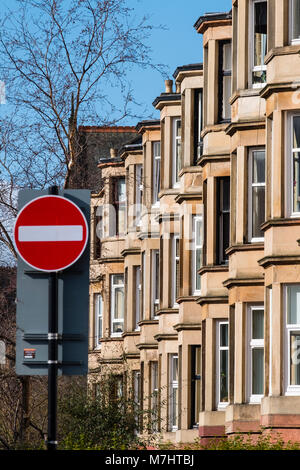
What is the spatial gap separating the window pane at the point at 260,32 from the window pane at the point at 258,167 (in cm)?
196

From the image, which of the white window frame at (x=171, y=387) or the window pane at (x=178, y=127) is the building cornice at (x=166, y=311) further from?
the window pane at (x=178, y=127)

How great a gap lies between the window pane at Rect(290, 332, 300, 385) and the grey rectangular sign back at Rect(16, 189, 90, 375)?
15690mm

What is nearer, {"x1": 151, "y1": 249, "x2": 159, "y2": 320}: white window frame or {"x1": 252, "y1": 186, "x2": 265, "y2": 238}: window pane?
{"x1": 252, "y1": 186, "x2": 265, "y2": 238}: window pane

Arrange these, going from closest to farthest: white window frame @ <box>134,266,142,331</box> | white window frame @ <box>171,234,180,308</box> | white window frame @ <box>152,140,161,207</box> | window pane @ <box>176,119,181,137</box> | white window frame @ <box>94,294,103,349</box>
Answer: white window frame @ <box>171,234,180,308</box>, window pane @ <box>176,119,181,137</box>, white window frame @ <box>152,140,161,207</box>, white window frame @ <box>134,266,142,331</box>, white window frame @ <box>94,294,103,349</box>

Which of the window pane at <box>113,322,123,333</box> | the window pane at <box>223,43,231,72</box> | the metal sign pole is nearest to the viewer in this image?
the metal sign pole

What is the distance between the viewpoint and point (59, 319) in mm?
10008

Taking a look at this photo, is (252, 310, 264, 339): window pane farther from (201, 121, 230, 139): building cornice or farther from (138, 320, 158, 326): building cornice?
(138, 320, 158, 326): building cornice

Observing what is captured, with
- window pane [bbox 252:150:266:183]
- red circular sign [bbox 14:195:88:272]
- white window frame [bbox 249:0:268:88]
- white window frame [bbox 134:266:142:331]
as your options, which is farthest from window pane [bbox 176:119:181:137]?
red circular sign [bbox 14:195:88:272]

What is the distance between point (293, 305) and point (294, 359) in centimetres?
104

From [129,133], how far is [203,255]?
26.7 meters

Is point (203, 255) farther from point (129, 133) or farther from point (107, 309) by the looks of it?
point (129, 133)

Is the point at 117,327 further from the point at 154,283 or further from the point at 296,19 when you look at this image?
the point at 296,19

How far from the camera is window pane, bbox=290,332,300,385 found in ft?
83.0

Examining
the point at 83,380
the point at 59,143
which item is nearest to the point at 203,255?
the point at 59,143
